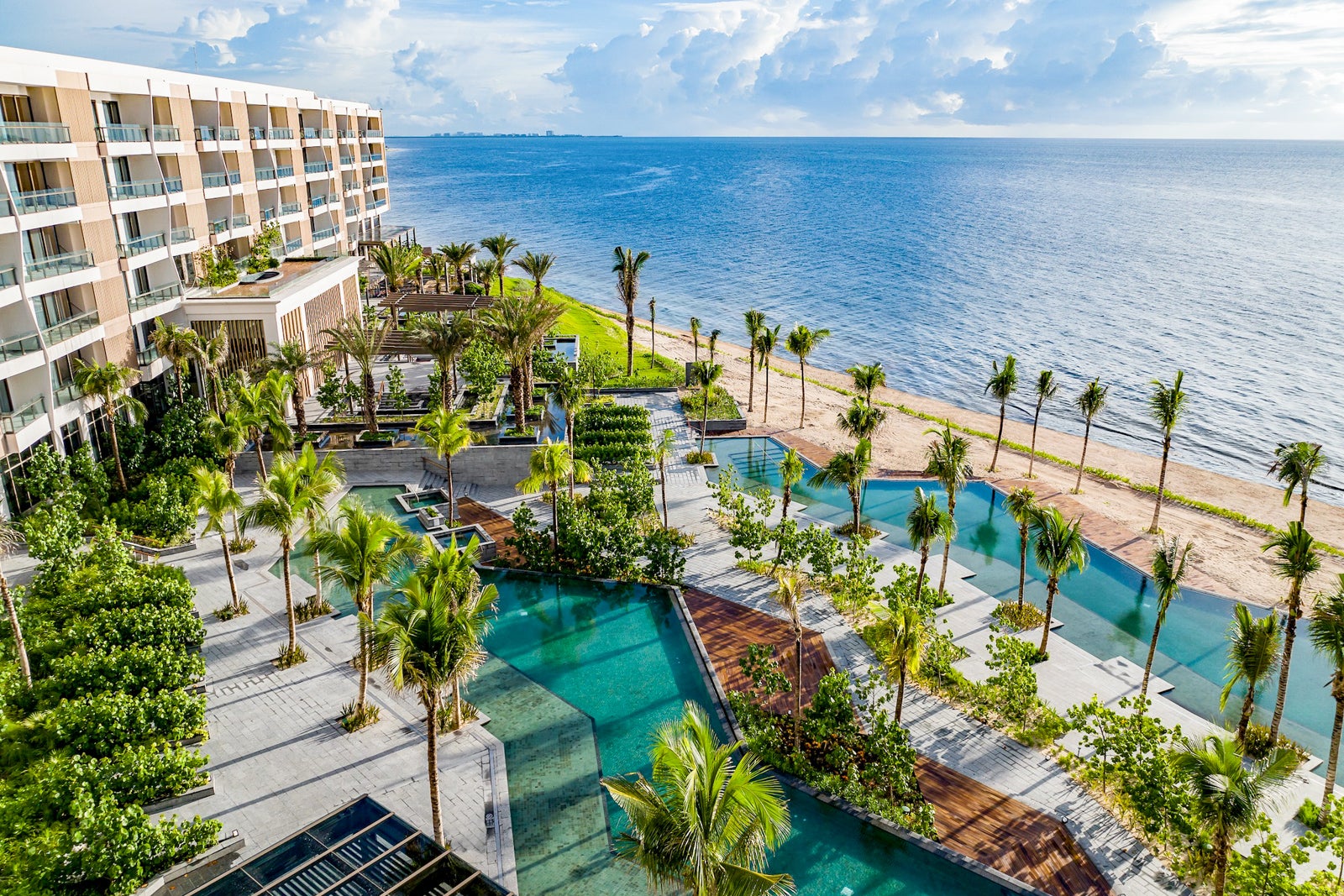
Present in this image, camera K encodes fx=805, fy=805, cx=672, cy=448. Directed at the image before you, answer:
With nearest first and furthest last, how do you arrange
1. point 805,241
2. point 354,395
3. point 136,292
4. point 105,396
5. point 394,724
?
1. point 394,724
2. point 105,396
3. point 136,292
4. point 354,395
5. point 805,241

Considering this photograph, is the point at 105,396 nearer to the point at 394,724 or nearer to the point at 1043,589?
the point at 394,724

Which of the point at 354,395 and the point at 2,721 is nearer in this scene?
the point at 2,721

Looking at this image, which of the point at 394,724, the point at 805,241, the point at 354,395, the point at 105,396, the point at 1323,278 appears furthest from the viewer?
the point at 805,241

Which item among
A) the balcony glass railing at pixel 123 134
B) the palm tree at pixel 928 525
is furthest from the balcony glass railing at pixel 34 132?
the palm tree at pixel 928 525

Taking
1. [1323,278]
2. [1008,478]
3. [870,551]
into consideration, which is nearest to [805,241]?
[1323,278]

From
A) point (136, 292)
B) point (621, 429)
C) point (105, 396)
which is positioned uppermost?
point (136, 292)

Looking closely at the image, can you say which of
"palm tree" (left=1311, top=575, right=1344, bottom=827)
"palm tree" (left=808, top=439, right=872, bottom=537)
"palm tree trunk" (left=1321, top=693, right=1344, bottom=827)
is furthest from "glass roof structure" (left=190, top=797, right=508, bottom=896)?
"palm tree trunk" (left=1321, top=693, right=1344, bottom=827)
